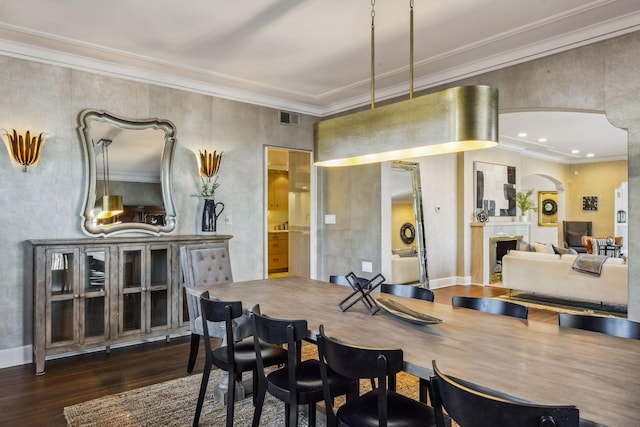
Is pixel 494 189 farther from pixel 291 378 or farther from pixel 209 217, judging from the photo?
pixel 291 378

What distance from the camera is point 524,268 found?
6.77m

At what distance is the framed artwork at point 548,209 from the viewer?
1215 centimetres

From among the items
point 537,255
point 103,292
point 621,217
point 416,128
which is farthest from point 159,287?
point 621,217

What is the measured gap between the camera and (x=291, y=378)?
2062 mm

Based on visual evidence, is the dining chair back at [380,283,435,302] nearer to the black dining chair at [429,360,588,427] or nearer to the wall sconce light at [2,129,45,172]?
the black dining chair at [429,360,588,427]

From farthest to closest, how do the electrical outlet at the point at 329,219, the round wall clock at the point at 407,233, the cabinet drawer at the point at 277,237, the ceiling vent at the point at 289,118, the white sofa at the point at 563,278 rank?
the cabinet drawer at the point at 277,237 < the round wall clock at the point at 407,233 < the electrical outlet at the point at 329,219 < the white sofa at the point at 563,278 < the ceiling vent at the point at 289,118

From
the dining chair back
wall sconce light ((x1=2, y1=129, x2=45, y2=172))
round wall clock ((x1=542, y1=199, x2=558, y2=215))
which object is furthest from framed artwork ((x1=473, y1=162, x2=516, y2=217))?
wall sconce light ((x1=2, y1=129, x2=45, y2=172))

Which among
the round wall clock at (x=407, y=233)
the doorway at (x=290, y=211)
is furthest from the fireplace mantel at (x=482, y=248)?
the doorway at (x=290, y=211)

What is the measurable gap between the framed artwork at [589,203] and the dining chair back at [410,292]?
36.3ft

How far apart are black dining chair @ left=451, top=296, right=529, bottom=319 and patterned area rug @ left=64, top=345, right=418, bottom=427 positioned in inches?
35.5

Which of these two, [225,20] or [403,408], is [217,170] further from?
[403,408]

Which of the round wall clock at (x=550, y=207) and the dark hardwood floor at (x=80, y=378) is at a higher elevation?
the round wall clock at (x=550, y=207)

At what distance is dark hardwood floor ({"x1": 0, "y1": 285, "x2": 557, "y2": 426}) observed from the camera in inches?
114

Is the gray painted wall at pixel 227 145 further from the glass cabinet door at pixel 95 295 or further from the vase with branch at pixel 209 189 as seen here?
the glass cabinet door at pixel 95 295
